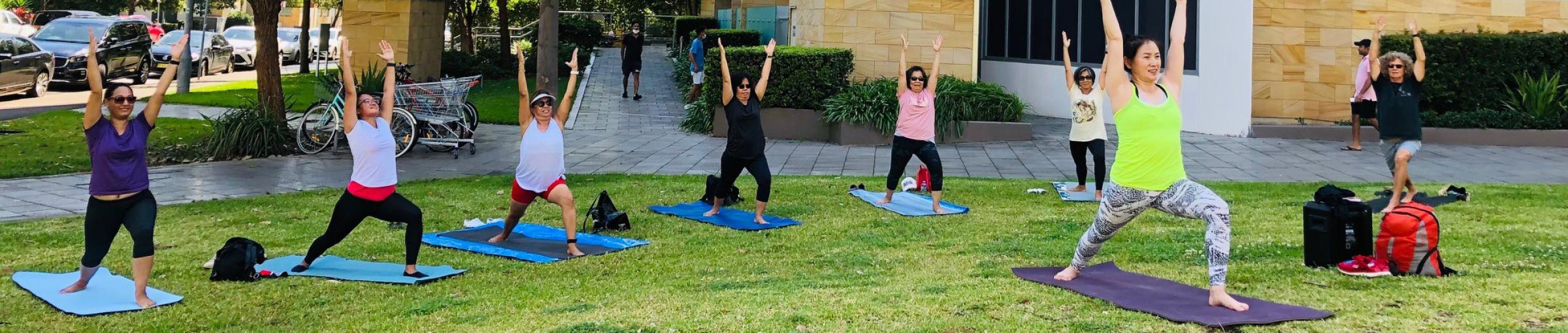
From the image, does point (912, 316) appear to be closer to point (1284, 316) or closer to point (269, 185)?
point (1284, 316)

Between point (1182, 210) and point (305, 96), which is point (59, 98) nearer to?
point (305, 96)

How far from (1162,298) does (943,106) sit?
34.3ft

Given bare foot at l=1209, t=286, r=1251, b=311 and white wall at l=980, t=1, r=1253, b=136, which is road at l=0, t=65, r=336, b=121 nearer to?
white wall at l=980, t=1, r=1253, b=136

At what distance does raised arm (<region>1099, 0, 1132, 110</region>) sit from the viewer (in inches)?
246

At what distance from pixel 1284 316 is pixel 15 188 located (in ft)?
37.1

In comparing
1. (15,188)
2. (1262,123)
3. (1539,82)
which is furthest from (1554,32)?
(15,188)

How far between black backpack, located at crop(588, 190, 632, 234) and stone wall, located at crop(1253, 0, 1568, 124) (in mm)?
11049

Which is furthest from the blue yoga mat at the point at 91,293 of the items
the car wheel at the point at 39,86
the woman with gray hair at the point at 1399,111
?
the car wheel at the point at 39,86

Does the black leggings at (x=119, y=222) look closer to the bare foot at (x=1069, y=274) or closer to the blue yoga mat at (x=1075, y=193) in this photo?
the bare foot at (x=1069, y=274)

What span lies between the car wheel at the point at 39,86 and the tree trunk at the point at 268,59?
10310 mm

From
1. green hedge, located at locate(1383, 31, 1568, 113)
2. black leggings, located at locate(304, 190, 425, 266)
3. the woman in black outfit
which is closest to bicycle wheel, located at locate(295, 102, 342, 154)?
the woman in black outfit

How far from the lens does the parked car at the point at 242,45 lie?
3562cm

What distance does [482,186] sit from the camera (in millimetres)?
12766

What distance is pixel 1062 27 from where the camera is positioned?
2078 centimetres
